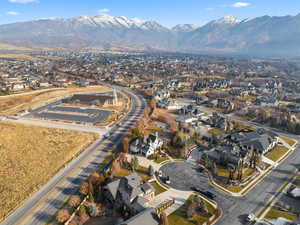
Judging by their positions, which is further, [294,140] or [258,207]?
[294,140]

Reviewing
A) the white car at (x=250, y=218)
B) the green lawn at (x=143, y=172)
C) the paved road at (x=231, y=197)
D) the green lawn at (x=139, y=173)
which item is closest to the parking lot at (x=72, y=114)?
the green lawn at (x=139, y=173)

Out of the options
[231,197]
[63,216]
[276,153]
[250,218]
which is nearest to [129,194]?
[63,216]

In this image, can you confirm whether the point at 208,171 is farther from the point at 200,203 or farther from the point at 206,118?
the point at 206,118

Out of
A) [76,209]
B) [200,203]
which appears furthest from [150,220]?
[76,209]

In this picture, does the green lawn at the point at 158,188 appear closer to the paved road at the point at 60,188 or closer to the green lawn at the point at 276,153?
the paved road at the point at 60,188

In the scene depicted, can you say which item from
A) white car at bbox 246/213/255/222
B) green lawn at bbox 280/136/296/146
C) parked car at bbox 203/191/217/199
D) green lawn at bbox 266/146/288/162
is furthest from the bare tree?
green lawn at bbox 280/136/296/146

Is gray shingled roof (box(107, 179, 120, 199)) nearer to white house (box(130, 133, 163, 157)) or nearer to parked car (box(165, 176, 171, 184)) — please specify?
parked car (box(165, 176, 171, 184))
